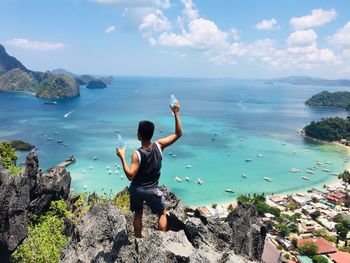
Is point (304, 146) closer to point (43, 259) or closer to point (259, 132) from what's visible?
point (259, 132)

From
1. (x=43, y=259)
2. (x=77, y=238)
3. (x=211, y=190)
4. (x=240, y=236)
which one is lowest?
(x=211, y=190)

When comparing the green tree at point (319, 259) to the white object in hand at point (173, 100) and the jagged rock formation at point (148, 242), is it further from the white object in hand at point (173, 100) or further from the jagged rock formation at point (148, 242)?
the white object in hand at point (173, 100)

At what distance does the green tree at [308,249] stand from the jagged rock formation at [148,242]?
96.2 ft

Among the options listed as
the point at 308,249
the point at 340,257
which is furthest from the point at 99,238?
the point at 340,257

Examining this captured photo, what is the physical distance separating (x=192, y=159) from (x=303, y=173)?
22.6 meters

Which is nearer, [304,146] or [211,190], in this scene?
[211,190]

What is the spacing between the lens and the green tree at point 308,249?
34.4 meters

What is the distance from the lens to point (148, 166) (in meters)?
6.32

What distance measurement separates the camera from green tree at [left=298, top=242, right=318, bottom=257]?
34.4 meters

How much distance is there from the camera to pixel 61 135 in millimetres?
94500

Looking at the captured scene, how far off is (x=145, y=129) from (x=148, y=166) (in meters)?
0.68

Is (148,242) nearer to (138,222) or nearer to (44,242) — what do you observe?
(138,222)

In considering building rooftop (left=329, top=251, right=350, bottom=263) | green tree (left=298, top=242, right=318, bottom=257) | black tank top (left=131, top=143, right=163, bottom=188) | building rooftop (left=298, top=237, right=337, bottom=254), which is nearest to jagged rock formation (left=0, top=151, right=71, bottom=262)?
black tank top (left=131, top=143, right=163, bottom=188)

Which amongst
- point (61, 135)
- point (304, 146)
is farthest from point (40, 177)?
point (304, 146)
